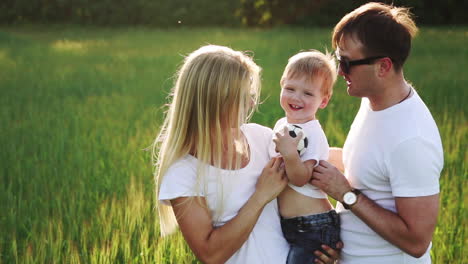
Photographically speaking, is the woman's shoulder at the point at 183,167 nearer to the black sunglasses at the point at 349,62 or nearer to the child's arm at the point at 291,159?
the child's arm at the point at 291,159

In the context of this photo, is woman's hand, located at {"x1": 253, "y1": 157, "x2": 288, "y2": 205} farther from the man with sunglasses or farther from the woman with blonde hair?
the man with sunglasses

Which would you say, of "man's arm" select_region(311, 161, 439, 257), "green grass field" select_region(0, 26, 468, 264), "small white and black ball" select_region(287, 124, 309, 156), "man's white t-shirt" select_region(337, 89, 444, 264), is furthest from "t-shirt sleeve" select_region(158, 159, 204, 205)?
"green grass field" select_region(0, 26, 468, 264)

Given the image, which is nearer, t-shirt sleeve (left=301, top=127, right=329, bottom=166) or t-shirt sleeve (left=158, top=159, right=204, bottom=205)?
t-shirt sleeve (left=158, top=159, right=204, bottom=205)

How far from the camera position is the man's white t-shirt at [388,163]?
2078 millimetres

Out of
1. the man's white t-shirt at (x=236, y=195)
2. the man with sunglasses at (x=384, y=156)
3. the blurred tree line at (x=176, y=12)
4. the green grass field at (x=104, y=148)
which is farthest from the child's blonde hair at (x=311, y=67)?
the blurred tree line at (x=176, y=12)

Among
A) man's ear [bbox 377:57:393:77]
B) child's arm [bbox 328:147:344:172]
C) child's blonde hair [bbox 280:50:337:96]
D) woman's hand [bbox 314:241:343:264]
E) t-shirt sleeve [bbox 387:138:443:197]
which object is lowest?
woman's hand [bbox 314:241:343:264]

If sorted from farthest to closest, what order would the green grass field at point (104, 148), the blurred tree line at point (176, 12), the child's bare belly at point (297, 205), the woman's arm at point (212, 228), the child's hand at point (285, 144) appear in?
the blurred tree line at point (176, 12), the green grass field at point (104, 148), the child's bare belly at point (297, 205), the child's hand at point (285, 144), the woman's arm at point (212, 228)

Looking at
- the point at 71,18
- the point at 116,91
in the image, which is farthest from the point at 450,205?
the point at 71,18

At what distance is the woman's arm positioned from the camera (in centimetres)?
217

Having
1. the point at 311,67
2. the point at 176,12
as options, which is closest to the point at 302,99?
the point at 311,67

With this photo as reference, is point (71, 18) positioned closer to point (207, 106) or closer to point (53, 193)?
point (53, 193)

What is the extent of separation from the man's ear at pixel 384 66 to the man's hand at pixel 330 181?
18.4 inches

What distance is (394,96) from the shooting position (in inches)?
89.0

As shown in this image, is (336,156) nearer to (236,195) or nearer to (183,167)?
(236,195)
